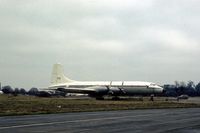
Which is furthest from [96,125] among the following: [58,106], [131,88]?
[131,88]

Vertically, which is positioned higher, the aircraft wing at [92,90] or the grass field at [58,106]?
the aircraft wing at [92,90]

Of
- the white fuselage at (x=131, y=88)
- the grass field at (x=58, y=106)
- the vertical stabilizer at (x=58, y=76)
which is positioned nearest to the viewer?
the grass field at (x=58, y=106)

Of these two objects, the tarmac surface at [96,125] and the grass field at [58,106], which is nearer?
the tarmac surface at [96,125]

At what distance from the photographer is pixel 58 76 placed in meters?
104

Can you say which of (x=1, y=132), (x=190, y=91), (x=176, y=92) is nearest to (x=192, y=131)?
(x=1, y=132)

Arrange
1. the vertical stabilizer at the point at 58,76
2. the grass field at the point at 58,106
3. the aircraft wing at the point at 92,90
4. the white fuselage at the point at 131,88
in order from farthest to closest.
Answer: the vertical stabilizer at the point at 58,76
the aircraft wing at the point at 92,90
the white fuselage at the point at 131,88
the grass field at the point at 58,106

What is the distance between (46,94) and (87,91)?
32577 mm

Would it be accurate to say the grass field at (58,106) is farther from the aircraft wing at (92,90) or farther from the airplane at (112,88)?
the aircraft wing at (92,90)

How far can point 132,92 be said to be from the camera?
8175 cm

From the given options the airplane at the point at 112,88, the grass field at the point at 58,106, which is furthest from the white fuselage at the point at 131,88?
the grass field at the point at 58,106

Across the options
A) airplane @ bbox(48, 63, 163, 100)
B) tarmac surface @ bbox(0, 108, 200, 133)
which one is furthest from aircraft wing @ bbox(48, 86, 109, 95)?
tarmac surface @ bbox(0, 108, 200, 133)

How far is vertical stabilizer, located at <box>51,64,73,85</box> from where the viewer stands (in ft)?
338

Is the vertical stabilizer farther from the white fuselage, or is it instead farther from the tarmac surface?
the tarmac surface

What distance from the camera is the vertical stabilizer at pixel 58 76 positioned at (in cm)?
10312
